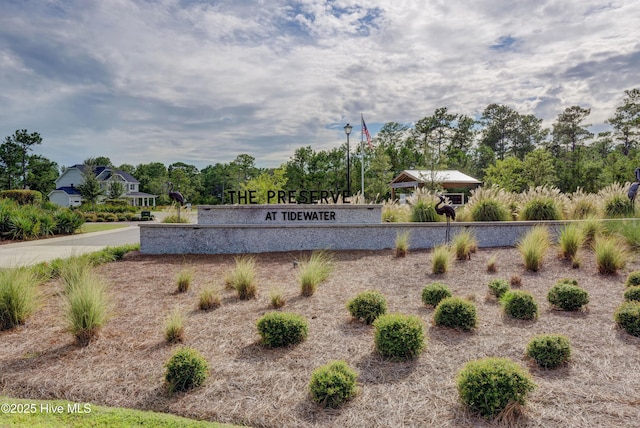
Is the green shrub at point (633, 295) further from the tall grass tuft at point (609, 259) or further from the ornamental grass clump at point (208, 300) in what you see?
the ornamental grass clump at point (208, 300)

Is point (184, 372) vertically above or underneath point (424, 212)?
underneath

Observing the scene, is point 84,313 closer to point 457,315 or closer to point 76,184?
point 457,315

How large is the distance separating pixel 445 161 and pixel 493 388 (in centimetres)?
2597

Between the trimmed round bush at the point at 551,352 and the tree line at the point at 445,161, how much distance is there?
66.7 ft

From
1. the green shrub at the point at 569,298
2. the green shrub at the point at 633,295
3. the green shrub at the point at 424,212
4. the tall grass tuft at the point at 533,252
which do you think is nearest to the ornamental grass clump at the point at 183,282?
the green shrub at the point at 569,298

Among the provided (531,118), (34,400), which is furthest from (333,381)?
(531,118)

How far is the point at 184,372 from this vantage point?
10.3 ft

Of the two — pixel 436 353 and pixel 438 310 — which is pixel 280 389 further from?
pixel 438 310

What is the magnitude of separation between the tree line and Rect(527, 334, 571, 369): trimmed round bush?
20335 mm

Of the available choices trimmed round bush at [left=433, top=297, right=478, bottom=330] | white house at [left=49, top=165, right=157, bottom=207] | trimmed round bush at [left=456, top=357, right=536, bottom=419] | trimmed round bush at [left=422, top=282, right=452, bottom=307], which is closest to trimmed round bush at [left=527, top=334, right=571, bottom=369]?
trimmed round bush at [left=456, top=357, right=536, bottom=419]

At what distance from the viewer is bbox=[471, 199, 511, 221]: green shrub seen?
10.3m

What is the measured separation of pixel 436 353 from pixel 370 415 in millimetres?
1209

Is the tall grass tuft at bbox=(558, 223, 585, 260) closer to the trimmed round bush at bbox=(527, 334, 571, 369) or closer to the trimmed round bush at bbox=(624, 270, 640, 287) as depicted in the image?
the trimmed round bush at bbox=(624, 270, 640, 287)

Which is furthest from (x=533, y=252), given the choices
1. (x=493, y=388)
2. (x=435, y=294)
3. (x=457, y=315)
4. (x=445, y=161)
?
(x=445, y=161)
